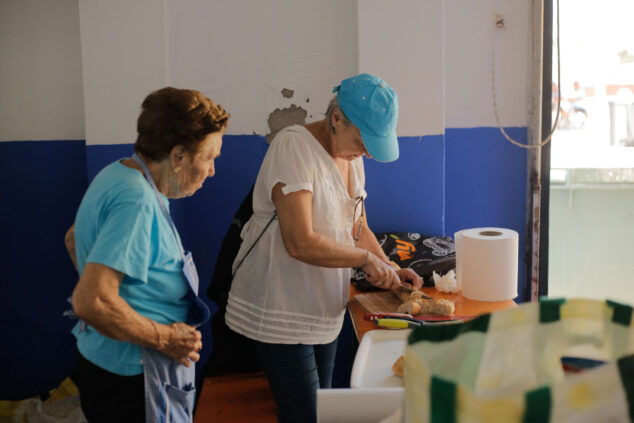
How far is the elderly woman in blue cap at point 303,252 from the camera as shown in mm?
1801

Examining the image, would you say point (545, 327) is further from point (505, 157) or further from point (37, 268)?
point (37, 268)

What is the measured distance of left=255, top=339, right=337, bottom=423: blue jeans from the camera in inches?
72.6

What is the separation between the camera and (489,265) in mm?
2047

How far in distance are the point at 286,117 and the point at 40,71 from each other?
130 centimetres

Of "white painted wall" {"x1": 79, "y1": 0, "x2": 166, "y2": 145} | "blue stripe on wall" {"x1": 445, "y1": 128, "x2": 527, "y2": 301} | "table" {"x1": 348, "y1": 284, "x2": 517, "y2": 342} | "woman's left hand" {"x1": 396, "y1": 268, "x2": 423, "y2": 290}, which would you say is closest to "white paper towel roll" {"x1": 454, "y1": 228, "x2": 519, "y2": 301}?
"table" {"x1": 348, "y1": 284, "x2": 517, "y2": 342}

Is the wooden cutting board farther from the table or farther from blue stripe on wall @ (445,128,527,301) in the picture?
blue stripe on wall @ (445,128,527,301)

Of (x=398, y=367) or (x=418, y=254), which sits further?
(x=418, y=254)

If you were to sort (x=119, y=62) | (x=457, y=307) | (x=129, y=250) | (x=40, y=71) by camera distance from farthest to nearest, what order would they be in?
1. (x=40, y=71)
2. (x=119, y=62)
3. (x=457, y=307)
4. (x=129, y=250)

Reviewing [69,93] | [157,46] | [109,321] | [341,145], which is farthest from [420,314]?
[69,93]

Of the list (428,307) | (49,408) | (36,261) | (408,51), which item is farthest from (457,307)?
(36,261)

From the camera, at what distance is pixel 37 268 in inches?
124

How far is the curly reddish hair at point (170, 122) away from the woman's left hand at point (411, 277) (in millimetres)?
1036

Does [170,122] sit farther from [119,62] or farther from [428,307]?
[119,62]

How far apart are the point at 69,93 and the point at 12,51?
1.17 feet
